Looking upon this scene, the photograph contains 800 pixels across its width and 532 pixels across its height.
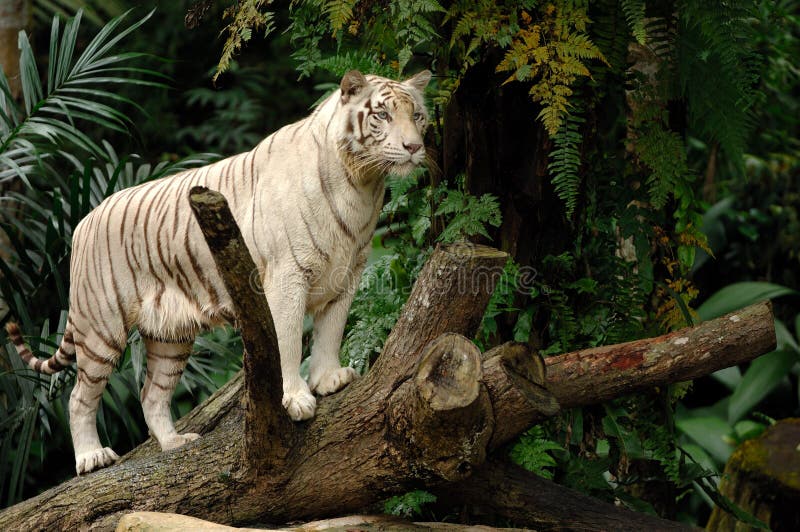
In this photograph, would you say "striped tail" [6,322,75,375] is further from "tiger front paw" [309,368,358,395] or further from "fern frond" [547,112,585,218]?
"fern frond" [547,112,585,218]

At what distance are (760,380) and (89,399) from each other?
16.9 ft

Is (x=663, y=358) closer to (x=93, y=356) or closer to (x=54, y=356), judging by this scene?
(x=93, y=356)

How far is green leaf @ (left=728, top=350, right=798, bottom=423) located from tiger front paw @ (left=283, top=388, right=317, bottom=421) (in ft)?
15.0

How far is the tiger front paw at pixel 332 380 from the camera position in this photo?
3613 millimetres

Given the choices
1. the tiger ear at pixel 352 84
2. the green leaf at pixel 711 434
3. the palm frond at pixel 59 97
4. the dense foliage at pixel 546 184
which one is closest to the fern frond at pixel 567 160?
the dense foliage at pixel 546 184

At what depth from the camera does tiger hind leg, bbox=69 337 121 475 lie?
3.90 meters

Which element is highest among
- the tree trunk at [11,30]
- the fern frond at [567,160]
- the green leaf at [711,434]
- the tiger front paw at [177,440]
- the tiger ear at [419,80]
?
the tree trunk at [11,30]

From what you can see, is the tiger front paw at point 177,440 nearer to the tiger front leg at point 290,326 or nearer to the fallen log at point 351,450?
the fallen log at point 351,450

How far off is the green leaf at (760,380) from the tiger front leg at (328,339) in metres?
4.32

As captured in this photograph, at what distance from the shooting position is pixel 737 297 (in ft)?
23.2

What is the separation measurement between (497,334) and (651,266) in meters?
1.03

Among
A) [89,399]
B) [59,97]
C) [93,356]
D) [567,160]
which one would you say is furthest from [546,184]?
[59,97]

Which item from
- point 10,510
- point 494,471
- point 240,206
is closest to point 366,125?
point 240,206

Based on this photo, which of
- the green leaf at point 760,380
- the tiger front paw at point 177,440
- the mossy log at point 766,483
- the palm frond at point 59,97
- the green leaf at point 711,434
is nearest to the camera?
the tiger front paw at point 177,440
